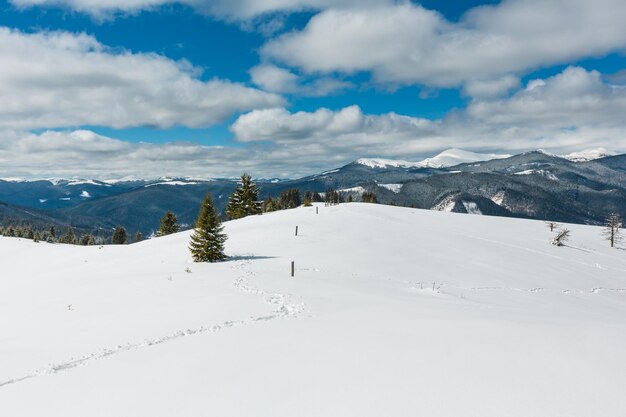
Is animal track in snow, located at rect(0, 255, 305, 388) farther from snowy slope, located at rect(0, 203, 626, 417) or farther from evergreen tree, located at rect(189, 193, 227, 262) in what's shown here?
evergreen tree, located at rect(189, 193, 227, 262)

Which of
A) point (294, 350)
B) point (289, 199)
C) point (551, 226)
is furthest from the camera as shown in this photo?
point (289, 199)

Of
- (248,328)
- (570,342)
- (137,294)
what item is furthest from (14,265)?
(570,342)

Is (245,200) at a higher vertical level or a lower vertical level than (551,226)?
higher

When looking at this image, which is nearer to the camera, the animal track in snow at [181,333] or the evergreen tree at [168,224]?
the animal track in snow at [181,333]

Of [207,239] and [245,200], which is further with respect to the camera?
[245,200]

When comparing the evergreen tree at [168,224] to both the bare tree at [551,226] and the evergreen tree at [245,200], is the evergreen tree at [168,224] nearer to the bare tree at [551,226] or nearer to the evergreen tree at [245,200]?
the evergreen tree at [245,200]

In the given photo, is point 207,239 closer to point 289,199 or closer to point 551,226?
point 551,226

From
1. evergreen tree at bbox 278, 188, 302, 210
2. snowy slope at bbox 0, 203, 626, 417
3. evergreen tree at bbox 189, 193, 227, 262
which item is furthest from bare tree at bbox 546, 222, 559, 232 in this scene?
evergreen tree at bbox 278, 188, 302, 210

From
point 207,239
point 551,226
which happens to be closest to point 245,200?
point 207,239

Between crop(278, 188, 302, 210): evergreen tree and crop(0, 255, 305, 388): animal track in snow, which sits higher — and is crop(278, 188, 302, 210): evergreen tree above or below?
above

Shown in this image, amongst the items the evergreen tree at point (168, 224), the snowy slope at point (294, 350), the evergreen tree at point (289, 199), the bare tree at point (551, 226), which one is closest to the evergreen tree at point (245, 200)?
the evergreen tree at point (168, 224)

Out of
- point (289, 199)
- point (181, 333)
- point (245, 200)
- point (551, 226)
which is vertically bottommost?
point (181, 333)

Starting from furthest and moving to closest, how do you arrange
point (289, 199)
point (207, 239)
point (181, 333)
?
point (289, 199), point (207, 239), point (181, 333)

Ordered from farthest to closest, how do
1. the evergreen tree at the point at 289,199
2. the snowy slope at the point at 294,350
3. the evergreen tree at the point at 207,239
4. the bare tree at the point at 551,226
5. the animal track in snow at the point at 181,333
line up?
the evergreen tree at the point at 289,199
the bare tree at the point at 551,226
the evergreen tree at the point at 207,239
the animal track in snow at the point at 181,333
the snowy slope at the point at 294,350
